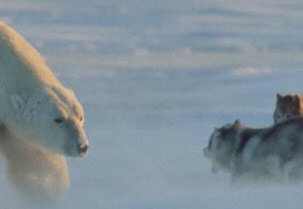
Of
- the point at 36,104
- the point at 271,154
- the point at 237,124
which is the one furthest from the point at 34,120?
the point at 237,124

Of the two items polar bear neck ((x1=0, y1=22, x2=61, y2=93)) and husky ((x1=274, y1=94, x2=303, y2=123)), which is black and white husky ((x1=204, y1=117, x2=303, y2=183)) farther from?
polar bear neck ((x1=0, y1=22, x2=61, y2=93))

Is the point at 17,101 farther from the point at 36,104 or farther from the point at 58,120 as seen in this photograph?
the point at 58,120

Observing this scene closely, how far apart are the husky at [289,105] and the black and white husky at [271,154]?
975 mm

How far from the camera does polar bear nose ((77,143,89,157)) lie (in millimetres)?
6723

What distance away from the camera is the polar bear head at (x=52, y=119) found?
22.3 ft

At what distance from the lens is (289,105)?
384 inches

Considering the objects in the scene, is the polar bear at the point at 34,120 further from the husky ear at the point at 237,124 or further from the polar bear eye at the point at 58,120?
the husky ear at the point at 237,124

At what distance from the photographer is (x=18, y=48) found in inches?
283

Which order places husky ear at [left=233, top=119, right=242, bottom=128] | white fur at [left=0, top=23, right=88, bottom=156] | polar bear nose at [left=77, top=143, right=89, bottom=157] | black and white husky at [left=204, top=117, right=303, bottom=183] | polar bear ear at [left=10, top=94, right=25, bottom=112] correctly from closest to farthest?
polar bear nose at [left=77, top=143, right=89, bottom=157], white fur at [left=0, top=23, right=88, bottom=156], polar bear ear at [left=10, top=94, right=25, bottom=112], black and white husky at [left=204, top=117, right=303, bottom=183], husky ear at [left=233, top=119, right=242, bottom=128]

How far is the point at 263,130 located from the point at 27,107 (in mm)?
2287

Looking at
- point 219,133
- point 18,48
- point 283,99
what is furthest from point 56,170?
point 283,99

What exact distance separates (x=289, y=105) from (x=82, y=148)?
342cm

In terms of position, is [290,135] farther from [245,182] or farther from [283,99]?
[283,99]

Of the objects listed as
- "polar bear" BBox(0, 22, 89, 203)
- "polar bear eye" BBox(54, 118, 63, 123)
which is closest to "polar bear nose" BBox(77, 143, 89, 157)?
"polar bear" BBox(0, 22, 89, 203)
